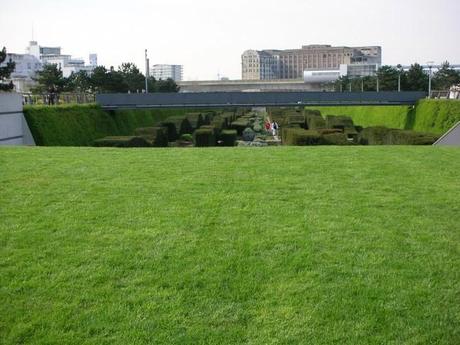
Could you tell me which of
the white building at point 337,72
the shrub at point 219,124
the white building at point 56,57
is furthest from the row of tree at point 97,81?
the white building at point 56,57

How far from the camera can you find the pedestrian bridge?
33875mm

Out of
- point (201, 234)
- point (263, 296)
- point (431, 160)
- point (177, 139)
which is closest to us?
point (263, 296)

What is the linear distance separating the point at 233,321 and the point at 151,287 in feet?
2.62

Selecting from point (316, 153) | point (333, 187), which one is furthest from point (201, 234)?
point (316, 153)

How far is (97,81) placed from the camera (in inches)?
1967

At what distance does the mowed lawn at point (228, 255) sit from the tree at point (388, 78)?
4836cm

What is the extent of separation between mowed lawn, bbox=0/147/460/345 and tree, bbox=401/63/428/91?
48.0 meters

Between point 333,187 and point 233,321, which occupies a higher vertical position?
point 333,187

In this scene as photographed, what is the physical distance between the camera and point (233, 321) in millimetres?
4066

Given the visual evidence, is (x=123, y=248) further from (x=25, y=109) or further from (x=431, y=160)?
(x=25, y=109)

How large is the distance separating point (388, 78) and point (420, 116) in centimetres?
2203

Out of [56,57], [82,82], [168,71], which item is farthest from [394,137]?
[168,71]

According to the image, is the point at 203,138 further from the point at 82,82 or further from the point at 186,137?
the point at 82,82

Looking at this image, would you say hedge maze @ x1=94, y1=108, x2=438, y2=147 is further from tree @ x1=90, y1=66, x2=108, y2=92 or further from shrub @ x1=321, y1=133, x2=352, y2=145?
tree @ x1=90, y1=66, x2=108, y2=92
